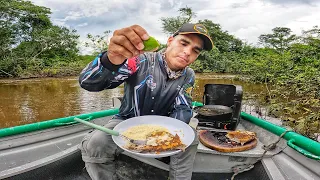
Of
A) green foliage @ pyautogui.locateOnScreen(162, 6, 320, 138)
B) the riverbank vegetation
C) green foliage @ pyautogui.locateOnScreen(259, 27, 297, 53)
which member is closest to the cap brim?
green foliage @ pyautogui.locateOnScreen(162, 6, 320, 138)

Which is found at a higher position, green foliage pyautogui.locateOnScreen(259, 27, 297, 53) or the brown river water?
green foliage pyautogui.locateOnScreen(259, 27, 297, 53)

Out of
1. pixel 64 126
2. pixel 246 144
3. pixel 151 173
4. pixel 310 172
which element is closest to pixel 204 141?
pixel 246 144

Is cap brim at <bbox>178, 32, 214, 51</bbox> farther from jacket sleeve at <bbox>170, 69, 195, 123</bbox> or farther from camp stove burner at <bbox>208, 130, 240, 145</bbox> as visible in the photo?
camp stove burner at <bbox>208, 130, 240, 145</bbox>

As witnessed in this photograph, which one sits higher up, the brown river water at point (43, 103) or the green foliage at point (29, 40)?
the green foliage at point (29, 40)

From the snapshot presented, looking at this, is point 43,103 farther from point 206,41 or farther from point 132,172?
point 206,41

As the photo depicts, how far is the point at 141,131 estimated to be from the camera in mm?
1618

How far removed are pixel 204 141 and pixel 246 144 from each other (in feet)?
1.29

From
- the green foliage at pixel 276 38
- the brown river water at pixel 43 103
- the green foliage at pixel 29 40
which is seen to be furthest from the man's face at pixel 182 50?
the green foliage at pixel 276 38

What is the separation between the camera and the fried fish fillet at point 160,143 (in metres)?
1.44

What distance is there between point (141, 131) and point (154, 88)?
0.41 m

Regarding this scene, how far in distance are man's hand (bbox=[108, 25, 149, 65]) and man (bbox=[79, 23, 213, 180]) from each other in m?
0.29

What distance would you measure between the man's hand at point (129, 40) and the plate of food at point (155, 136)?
1.80 ft

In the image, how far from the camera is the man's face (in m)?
1.89

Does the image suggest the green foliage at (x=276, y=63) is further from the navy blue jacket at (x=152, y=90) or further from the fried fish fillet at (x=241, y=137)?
the navy blue jacket at (x=152, y=90)
